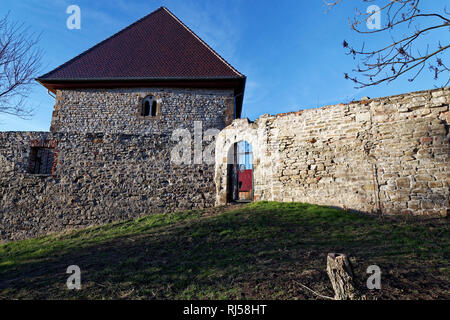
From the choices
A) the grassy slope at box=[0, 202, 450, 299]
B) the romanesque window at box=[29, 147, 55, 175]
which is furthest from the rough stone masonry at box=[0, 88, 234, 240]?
the grassy slope at box=[0, 202, 450, 299]

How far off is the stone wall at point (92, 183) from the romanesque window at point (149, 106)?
2012mm

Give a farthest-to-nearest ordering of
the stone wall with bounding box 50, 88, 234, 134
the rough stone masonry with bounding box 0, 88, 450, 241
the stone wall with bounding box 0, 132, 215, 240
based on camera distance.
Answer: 1. the stone wall with bounding box 50, 88, 234, 134
2. the stone wall with bounding box 0, 132, 215, 240
3. the rough stone masonry with bounding box 0, 88, 450, 241

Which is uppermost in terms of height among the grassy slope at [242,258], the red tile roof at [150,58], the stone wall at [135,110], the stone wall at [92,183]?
the red tile roof at [150,58]

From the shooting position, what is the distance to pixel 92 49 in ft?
45.4

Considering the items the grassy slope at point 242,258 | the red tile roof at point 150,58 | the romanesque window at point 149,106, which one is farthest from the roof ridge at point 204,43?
the grassy slope at point 242,258

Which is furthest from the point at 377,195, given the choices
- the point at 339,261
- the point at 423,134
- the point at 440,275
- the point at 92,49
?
the point at 92,49

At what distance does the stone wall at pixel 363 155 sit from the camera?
6.48 meters

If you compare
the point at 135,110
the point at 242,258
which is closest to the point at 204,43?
the point at 135,110

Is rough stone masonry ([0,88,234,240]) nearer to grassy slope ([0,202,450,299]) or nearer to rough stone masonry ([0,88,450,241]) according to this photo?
rough stone masonry ([0,88,450,241])

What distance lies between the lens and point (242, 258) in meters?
4.63

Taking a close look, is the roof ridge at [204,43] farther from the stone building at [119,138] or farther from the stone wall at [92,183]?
the stone wall at [92,183]

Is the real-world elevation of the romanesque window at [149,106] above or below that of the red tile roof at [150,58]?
below

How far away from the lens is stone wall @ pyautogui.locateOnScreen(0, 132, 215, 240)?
9.55 metres

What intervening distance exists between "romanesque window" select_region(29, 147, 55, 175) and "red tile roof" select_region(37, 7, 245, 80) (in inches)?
121
